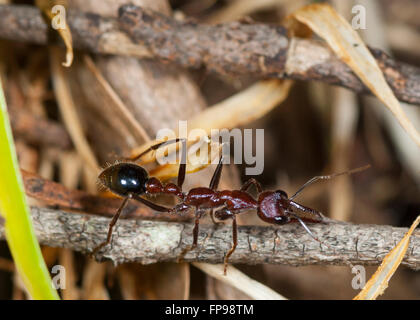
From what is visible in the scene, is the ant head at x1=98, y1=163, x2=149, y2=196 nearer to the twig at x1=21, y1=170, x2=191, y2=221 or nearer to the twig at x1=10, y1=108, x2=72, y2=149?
the twig at x1=21, y1=170, x2=191, y2=221

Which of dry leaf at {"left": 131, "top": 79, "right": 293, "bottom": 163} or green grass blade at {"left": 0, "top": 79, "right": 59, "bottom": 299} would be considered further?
dry leaf at {"left": 131, "top": 79, "right": 293, "bottom": 163}

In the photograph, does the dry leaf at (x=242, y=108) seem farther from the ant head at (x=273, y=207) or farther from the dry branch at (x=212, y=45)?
the ant head at (x=273, y=207)

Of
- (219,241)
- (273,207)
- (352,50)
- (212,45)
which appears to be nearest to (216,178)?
(273,207)

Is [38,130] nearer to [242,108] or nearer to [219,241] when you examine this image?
[242,108]

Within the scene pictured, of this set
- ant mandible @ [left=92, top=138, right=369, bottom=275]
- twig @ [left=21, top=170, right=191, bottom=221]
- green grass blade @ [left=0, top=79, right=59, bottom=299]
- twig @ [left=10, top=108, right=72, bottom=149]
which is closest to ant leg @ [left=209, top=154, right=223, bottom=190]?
ant mandible @ [left=92, top=138, right=369, bottom=275]

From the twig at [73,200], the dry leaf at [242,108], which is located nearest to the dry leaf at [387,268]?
the twig at [73,200]
